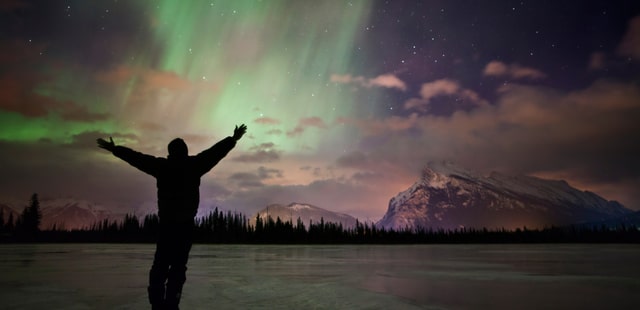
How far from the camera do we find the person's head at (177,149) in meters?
7.83

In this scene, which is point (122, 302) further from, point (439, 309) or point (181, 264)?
point (439, 309)

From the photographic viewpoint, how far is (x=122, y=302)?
9719 millimetres

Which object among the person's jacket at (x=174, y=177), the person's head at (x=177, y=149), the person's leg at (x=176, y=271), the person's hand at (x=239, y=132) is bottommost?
the person's leg at (x=176, y=271)

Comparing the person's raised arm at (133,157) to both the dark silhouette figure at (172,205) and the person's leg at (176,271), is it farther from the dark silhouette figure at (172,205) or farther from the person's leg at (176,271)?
the person's leg at (176,271)

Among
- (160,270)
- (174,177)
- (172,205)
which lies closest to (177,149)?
(174,177)

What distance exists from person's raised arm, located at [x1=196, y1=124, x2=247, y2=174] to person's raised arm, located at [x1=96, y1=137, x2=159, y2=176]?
0.80 metres

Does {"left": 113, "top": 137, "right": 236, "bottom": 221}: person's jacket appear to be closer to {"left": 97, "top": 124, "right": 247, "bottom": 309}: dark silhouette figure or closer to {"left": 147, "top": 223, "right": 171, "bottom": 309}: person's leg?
{"left": 97, "top": 124, "right": 247, "bottom": 309}: dark silhouette figure

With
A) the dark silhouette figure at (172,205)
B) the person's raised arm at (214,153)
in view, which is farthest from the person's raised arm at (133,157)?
the person's raised arm at (214,153)

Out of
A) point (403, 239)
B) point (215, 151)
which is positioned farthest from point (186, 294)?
point (403, 239)

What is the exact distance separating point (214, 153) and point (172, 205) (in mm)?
1283

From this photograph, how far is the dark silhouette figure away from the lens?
7336mm

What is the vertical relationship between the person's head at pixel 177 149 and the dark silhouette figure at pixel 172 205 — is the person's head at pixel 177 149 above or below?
above

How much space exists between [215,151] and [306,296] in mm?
4599

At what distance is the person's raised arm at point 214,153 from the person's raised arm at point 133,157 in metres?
0.80
